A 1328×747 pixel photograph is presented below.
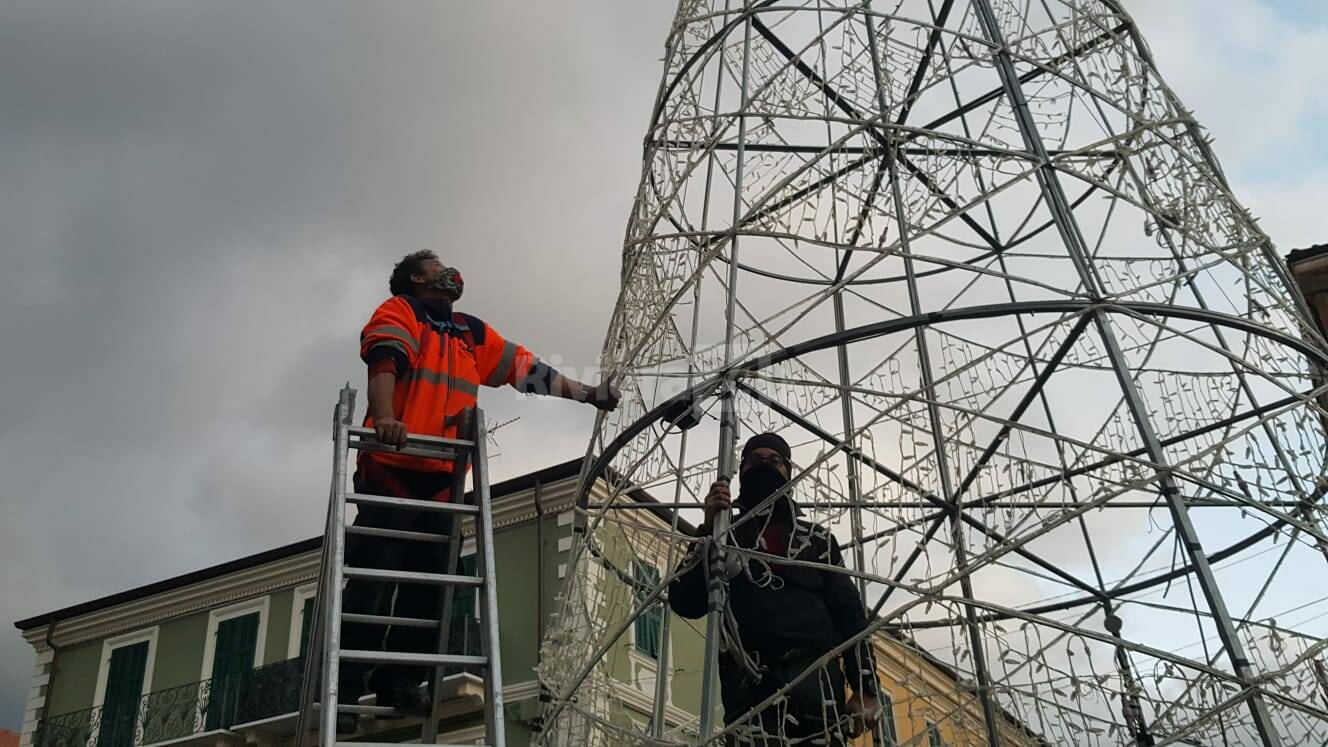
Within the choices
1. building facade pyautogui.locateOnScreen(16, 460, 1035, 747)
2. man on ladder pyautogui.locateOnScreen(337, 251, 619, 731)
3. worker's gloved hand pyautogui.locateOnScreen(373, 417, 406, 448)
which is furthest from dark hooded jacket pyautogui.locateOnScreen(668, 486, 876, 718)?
building facade pyautogui.locateOnScreen(16, 460, 1035, 747)

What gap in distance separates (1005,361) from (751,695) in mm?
3303

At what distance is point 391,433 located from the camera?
16.1ft

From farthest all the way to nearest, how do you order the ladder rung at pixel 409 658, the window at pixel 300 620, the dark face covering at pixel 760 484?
the window at pixel 300 620
the dark face covering at pixel 760 484
the ladder rung at pixel 409 658

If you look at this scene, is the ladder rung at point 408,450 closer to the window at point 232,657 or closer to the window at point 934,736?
the window at point 934,736

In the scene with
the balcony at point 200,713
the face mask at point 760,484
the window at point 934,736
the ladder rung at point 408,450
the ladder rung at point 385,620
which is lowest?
the window at point 934,736

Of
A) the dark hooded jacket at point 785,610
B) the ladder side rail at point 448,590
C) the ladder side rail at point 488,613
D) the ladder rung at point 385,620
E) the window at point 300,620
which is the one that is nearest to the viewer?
the ladder side rail at point 488,613

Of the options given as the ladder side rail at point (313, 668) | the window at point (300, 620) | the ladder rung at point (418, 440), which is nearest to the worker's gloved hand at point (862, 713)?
the ladder rung at point (418, 440)

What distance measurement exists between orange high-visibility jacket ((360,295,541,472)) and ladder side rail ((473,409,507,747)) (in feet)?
1.78

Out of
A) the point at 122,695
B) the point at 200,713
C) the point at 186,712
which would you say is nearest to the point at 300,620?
the point at 200,713

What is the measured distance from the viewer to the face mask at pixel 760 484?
629 centimetres

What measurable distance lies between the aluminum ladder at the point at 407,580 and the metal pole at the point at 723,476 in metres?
0.88

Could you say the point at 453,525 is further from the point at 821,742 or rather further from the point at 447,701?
the point at 447,701

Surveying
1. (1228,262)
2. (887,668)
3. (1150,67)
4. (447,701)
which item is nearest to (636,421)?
(1228,262)

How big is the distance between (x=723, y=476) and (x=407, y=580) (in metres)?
1.65
